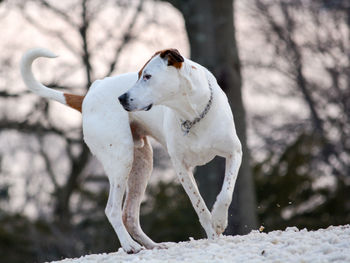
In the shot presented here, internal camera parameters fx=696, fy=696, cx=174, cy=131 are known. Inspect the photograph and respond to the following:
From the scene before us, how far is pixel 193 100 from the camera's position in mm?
5461

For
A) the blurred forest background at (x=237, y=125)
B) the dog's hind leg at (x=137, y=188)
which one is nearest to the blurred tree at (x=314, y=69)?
the blurred forest background at (x=237, y=125)

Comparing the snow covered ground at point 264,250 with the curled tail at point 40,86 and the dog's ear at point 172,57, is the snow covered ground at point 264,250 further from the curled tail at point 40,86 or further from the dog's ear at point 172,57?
the curled tail at point 40,86

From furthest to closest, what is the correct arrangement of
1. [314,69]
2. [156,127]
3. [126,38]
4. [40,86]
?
[314,69], [126,38], [40,86], [156,127]

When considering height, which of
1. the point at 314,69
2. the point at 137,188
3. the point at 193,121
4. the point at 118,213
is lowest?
the point at 314,69

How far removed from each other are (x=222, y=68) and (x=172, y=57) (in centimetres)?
486

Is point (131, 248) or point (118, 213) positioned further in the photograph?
point (118, 213)

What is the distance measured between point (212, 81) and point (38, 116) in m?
10.3

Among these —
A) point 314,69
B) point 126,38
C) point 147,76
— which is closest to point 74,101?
point 147,76

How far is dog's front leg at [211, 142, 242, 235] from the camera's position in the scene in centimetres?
540

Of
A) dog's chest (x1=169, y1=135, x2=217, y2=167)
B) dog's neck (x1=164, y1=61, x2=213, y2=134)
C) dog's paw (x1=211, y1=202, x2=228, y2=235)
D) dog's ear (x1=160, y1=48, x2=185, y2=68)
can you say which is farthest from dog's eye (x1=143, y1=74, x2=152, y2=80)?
dog's paw (x1=211, y1=202, x2=228, y2=235)

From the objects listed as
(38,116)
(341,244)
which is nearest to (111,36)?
(38,116)

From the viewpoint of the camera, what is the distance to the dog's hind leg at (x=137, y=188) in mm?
6293

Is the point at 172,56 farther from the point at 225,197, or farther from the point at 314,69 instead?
the point at 314,69

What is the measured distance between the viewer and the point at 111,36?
54.0ft
